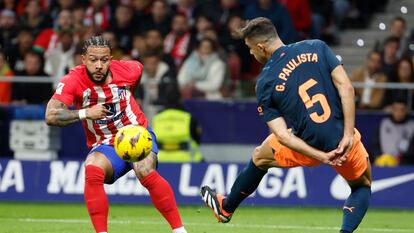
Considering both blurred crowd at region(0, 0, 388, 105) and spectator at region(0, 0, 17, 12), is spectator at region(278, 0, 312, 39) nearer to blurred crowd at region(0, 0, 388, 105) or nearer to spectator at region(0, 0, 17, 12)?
blurred crowd at region(0, 0, 388, 105)

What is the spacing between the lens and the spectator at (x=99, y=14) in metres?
19.3

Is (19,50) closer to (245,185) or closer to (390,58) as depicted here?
(390,58)

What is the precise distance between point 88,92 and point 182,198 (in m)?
5.19

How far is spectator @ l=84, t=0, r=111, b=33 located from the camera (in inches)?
761

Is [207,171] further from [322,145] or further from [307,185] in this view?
[322,145]

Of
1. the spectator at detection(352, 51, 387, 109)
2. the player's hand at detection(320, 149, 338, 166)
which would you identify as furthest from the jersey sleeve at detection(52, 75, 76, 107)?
the spectator at detection(352, 51, 387, 109)

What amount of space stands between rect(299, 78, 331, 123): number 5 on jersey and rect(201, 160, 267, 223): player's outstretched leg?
3.95 feet

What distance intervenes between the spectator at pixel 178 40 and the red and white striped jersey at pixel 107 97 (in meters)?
7.53

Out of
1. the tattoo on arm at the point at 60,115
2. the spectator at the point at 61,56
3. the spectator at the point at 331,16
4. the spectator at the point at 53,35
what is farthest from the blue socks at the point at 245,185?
the spectator at the point at 331,16

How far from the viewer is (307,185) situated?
14852 millimetres

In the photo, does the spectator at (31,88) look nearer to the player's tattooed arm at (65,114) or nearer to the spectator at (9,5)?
Answer: the spectator at (9,5)

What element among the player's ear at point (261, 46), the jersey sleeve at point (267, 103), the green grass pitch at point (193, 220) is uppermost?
the player's ear at point (261, 46)

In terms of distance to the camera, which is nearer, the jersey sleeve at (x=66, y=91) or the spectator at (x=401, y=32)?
the jersey sleeve at (x=66, y=91)

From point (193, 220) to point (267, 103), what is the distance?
13.2 ft
